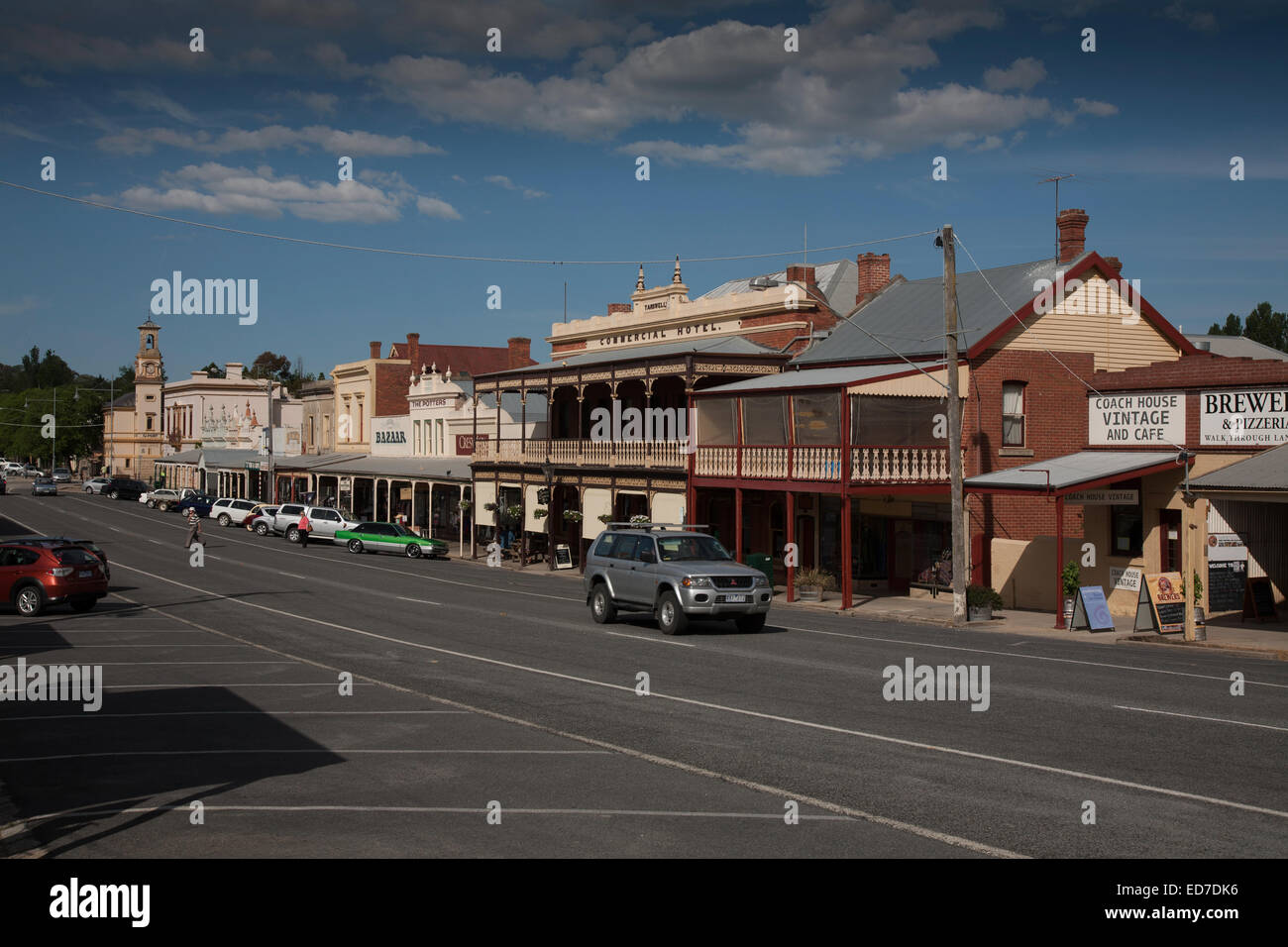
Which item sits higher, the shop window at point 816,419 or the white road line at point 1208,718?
the shop window at point 816,419

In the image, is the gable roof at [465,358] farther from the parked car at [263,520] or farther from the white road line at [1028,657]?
the white road line at [1028,657]

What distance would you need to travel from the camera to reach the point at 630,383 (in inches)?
1857

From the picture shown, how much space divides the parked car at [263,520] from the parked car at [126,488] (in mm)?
37647

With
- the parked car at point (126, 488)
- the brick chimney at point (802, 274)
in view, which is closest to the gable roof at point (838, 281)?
the brick chimney at point (802, 274)

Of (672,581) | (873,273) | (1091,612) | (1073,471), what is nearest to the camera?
(672,581)

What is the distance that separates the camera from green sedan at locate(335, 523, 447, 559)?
49375 mm

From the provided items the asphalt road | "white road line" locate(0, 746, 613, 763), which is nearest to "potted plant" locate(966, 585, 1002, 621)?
the asphalt road

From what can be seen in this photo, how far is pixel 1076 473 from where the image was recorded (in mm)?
27234

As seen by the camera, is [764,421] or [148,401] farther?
[148,401]

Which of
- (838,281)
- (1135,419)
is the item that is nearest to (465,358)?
(838,281)

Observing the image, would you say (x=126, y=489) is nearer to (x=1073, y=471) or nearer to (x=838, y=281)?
(x=838, y=281)

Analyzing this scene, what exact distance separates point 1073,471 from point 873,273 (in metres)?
15.6

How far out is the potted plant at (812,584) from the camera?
32031mm
